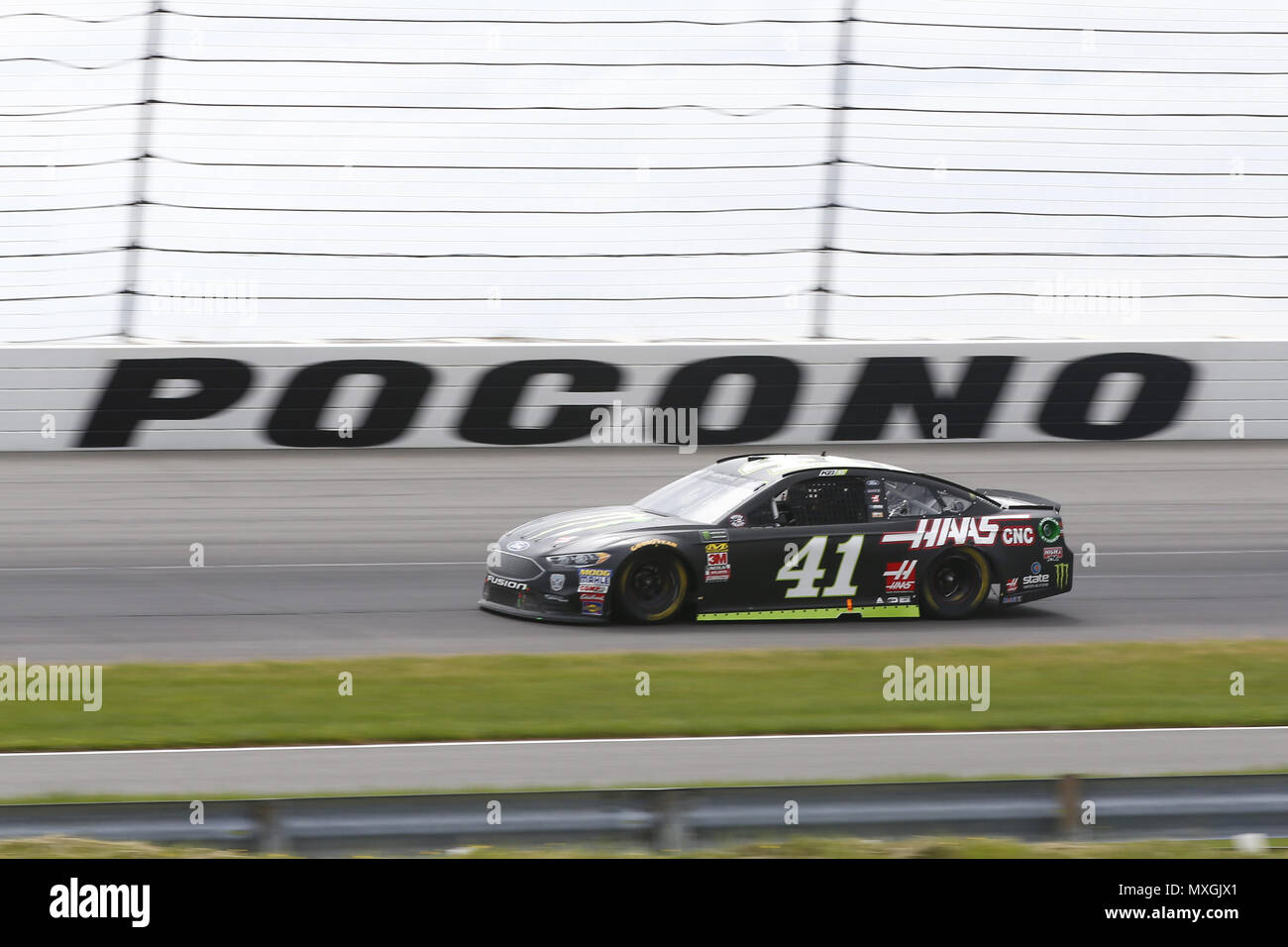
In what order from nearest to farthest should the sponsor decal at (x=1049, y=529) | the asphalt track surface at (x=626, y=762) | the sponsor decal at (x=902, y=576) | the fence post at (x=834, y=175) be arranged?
the asphalt track surface at (x=626, y=762), the sponsor decal at (x=902, y=576), the sponsor decal at (x=1049, y=529), the fence post at (x=834, y=175)

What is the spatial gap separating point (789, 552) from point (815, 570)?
0.23m

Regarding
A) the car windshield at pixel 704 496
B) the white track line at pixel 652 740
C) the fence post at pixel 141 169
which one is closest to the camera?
the white track line at pixel 652 740

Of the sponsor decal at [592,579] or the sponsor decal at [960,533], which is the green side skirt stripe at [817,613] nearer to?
the sponsor decal at [960,533]

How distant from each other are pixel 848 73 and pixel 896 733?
60.3ft

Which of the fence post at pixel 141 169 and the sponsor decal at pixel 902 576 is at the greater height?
the fence post at pixel 141 169

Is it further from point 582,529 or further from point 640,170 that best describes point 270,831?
point 640,170

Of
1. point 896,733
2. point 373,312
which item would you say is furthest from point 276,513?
point 896,733

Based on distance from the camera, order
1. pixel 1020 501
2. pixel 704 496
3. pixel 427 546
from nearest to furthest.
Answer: pixel 704 496 → pixel 1020 501 → pixel 427 546

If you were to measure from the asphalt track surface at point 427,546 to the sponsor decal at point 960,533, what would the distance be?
56 cm

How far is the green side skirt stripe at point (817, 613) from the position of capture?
10.5m

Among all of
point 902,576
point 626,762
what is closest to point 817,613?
point 902,576

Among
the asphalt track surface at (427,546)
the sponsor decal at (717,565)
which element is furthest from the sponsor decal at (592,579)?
the sponsor decal at (717,565)

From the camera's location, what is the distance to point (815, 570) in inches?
415

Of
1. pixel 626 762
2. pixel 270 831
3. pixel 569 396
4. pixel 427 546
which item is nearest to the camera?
pixel 270 831
